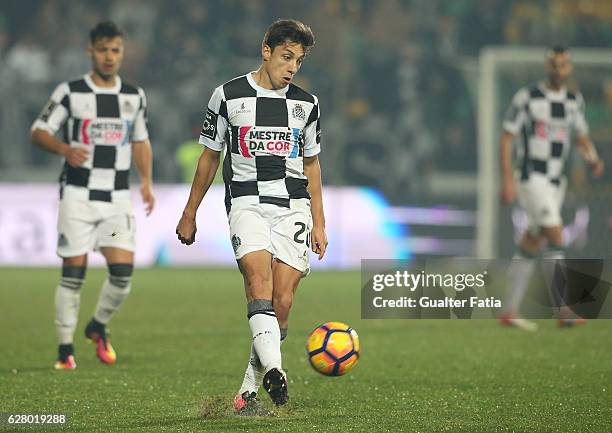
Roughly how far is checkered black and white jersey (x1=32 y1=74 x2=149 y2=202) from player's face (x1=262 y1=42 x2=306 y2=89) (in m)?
2.51

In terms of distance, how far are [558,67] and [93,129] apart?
14.7 ft

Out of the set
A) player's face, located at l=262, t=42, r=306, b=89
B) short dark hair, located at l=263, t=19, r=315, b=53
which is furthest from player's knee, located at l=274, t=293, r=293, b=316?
short dark hair, located at l=263, t=19, r=315, b=53

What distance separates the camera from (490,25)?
19.7 metres

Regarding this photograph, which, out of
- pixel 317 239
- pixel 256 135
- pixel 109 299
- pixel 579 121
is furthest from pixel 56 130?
pixel 579 121

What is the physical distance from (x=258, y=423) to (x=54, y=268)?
11227mm

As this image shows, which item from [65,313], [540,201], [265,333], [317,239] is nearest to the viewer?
[265,333]

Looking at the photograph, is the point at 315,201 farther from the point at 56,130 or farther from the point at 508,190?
the point at 508,190

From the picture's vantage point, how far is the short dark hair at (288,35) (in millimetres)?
5902

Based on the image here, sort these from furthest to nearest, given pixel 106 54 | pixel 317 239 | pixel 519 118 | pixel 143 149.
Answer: pixel 519 118 < pixel 143 149 < pixel 106 54 < pixel 317 239

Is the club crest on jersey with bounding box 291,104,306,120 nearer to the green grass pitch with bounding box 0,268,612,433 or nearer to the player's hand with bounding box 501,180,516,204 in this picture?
the green grass pitch with bounding box 0,268,612,433

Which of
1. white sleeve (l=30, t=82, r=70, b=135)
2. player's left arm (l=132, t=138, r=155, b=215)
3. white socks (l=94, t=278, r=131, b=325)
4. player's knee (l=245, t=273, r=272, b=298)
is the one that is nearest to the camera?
player's knee (l=245, t=273, r=272, b=298)

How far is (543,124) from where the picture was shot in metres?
11.0

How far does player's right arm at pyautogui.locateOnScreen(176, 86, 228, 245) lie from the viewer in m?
5.97

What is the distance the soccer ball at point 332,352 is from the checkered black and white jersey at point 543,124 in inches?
215
